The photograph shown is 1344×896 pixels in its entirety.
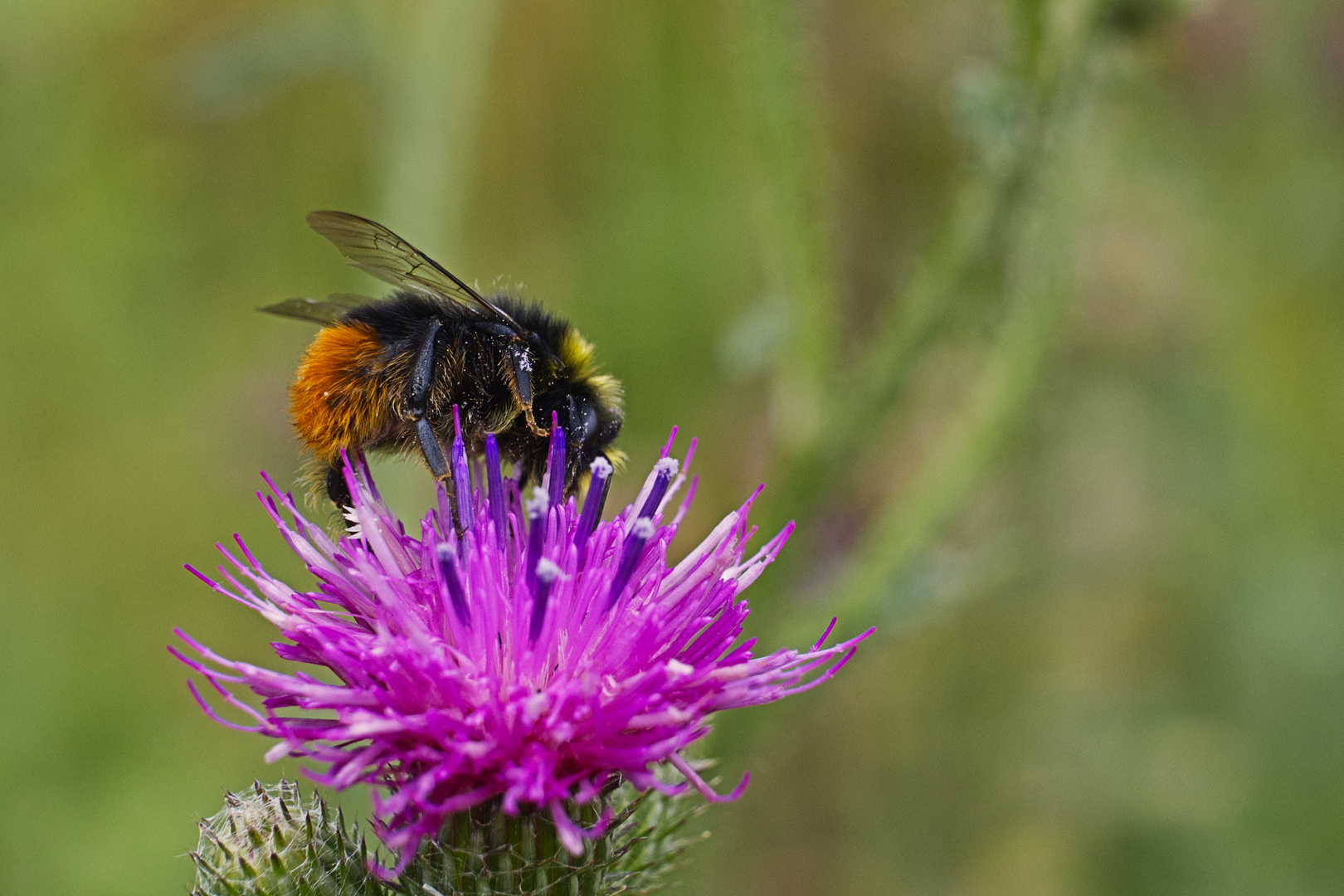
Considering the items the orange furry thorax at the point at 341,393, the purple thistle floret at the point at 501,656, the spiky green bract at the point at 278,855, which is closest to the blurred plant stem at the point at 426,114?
the orange furry thorax at the point at 341,393

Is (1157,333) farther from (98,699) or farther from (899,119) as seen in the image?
(98,699)

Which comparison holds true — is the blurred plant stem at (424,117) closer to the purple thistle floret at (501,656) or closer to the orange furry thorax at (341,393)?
the orange furry thorax at (341,393)

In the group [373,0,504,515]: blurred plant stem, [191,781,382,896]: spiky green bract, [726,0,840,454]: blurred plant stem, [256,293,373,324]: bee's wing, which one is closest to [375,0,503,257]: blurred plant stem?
[373,0,504,515]: blurred plant stem

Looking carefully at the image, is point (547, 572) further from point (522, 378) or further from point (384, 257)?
point (384, 257)

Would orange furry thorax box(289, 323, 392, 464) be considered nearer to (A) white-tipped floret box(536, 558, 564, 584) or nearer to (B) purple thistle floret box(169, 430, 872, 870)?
(B) purple thistle floret box(169, 430, 872, 870)

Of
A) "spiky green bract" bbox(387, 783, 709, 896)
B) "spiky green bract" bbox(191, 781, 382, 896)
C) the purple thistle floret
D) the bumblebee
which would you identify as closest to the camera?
the purple thistle floret
